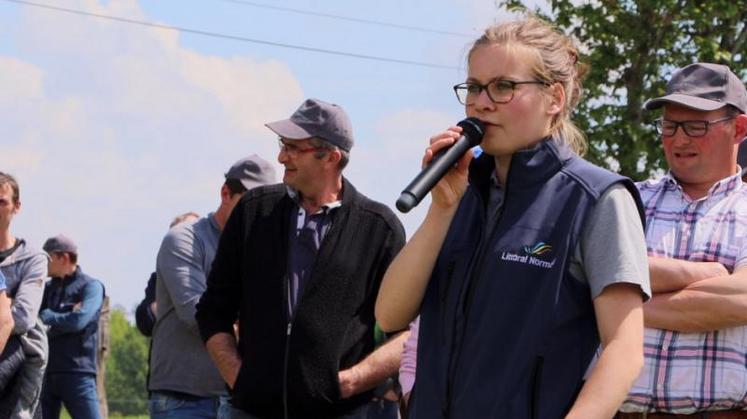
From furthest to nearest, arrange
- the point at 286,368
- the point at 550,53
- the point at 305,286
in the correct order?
the point at 305,286
the point at 286,368
the point at 550,53

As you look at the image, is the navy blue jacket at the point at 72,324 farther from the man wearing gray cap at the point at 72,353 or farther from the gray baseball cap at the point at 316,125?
the gray baseball cap at the point at 316,125

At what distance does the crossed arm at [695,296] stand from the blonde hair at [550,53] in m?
1.13

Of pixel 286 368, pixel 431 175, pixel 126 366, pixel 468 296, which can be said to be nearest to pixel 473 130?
pixel 431 175

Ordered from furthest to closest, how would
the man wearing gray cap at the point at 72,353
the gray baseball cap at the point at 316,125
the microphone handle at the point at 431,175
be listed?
1. the man wearing gray cap at the point at 72,353
2. the gray baseball cap at the point at 316,125
3. the microphone handle at the point at 431,175

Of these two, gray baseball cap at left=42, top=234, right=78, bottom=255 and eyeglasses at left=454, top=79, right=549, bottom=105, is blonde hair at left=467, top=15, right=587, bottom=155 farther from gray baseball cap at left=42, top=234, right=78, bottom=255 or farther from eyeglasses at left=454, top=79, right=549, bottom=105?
gray baseball cap at left=42, top=234, right=78, bottom=255

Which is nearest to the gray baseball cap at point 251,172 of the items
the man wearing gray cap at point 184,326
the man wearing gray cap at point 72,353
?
the man wearing gray cap at point 184,326

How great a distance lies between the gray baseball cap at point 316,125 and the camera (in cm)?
679

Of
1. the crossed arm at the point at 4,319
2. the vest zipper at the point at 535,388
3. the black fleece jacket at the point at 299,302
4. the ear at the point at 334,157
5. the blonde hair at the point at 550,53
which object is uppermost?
the blonde hair at the point at 550,53

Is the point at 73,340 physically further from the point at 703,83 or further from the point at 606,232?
the point at 606,232

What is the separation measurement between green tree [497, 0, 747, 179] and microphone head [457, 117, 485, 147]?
51.0 feet

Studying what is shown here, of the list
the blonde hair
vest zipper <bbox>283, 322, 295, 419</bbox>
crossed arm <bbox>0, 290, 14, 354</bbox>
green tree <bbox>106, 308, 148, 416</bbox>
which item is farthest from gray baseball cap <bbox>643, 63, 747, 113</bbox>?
green tree <bbox>106, 308, 148, 416</bbox>

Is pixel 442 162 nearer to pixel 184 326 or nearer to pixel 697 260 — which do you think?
pixel 697 260

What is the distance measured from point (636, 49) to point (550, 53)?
16448 mm

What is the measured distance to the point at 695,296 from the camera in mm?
5066
